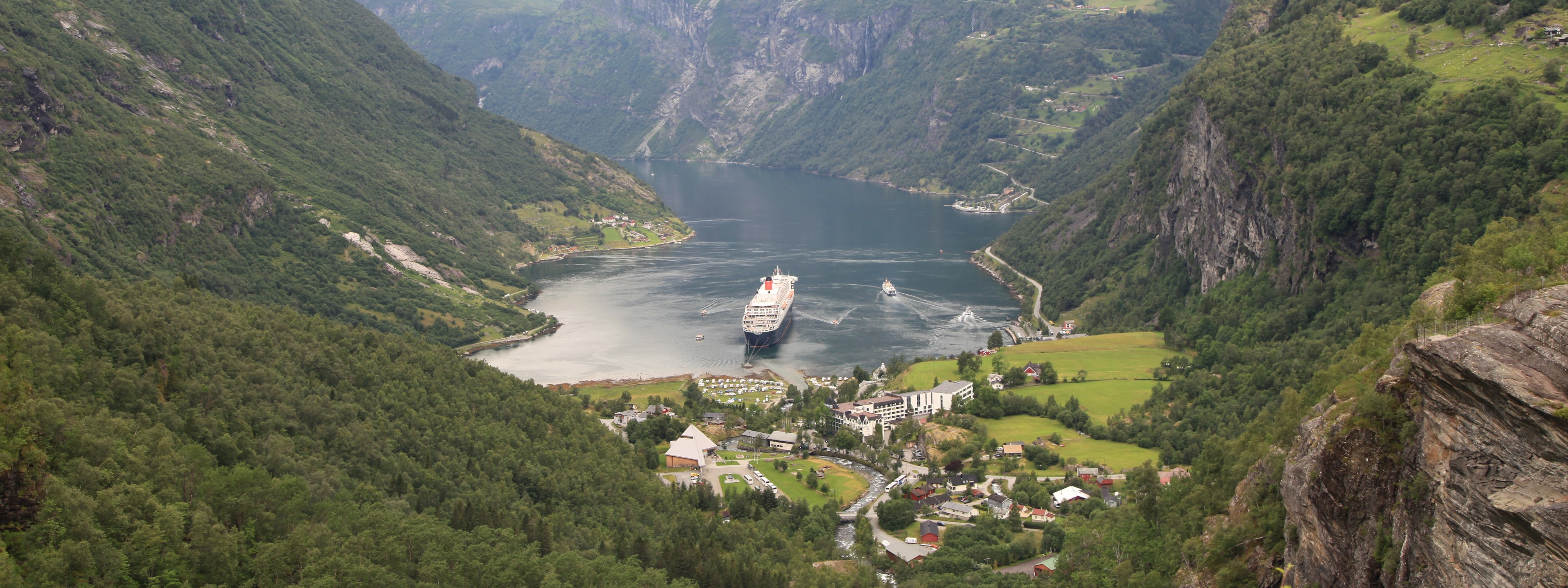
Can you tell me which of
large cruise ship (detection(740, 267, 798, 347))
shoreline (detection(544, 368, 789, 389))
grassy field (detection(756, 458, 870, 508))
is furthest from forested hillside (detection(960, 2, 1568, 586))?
shoreline (detection(544, 368, 789, 389))

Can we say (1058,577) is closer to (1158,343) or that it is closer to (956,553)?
(956,553)

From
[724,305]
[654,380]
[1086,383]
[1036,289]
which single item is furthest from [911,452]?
[1036,289]

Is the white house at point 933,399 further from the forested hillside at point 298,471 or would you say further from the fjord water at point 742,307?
the forested hillside at point 298,471

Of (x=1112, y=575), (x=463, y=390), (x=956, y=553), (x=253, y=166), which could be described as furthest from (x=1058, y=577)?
(x=253, y=166)

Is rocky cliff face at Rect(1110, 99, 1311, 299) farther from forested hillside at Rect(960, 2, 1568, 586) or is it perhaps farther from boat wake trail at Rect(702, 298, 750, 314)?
boat wake trail at Rect(702, 298, 750, 314)

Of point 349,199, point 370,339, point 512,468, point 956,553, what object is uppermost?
point 349,199

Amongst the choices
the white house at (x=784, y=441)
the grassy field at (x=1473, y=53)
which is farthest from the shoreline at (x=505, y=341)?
the grassy field at (x=1473, y=53)
